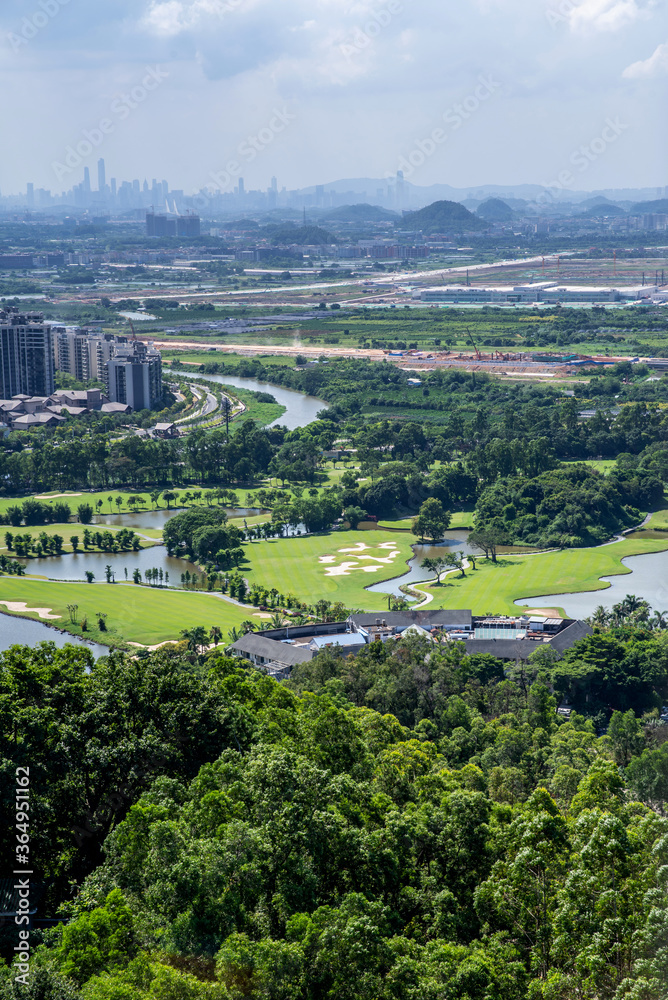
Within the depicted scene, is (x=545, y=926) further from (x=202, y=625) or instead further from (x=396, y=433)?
(x=396, y=433)

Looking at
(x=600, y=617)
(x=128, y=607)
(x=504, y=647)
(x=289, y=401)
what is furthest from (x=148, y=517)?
(x=289, y=401)

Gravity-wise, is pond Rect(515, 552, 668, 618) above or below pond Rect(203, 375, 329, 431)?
below

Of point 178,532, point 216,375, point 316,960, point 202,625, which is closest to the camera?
point 316,960

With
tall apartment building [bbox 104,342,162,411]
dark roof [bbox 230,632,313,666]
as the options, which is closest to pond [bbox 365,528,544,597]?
dark roof [bbox 230,632,313,666]

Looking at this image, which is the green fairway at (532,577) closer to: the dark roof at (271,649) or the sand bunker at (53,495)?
the dark roof at (271,649)

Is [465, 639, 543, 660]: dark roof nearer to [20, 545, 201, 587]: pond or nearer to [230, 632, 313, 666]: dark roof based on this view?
[230, 632, 313, 666]: dark roof

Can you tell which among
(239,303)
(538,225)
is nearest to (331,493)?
(239,303)

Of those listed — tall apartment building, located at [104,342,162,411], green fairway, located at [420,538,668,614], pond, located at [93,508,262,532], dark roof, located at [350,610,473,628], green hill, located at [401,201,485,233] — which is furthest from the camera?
green hill, located at [401,201,485,233]
